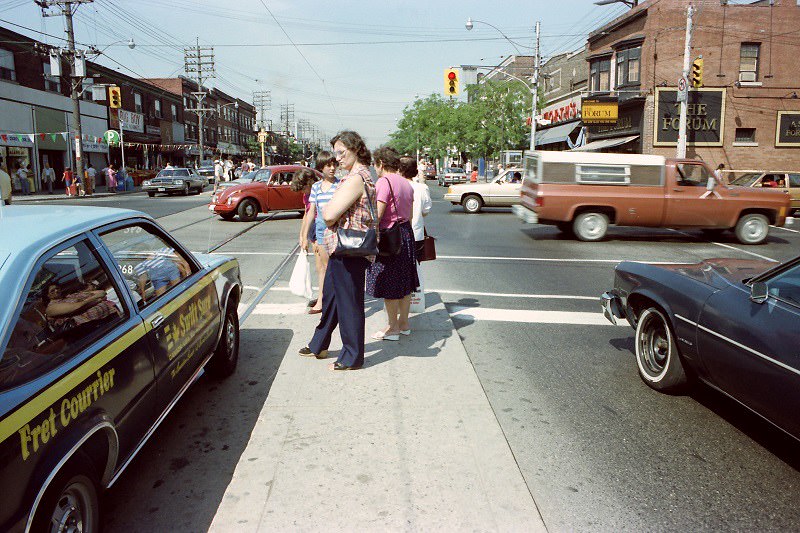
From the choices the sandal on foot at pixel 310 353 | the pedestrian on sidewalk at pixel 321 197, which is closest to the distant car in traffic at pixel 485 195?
the pedestrian on sidewalk at pixel 321 197

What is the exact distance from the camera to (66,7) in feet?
105

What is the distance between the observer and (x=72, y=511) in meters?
2.50

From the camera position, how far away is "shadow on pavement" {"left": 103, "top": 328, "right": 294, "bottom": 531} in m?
3.16

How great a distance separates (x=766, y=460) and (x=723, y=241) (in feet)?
42.2

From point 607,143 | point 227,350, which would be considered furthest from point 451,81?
point 227,350

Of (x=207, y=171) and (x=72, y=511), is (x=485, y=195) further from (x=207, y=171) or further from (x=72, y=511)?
(x=207, y=171)

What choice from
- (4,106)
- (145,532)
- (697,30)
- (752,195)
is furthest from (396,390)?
(4,106)

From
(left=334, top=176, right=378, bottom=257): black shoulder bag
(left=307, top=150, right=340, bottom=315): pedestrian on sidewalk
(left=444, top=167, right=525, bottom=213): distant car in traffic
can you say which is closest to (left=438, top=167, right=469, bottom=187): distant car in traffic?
(left=444, top=167, right=525, bottom=213): distant car in traffic

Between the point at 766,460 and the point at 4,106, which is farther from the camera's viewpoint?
the point at 4,106

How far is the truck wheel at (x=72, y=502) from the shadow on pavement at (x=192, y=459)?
51 cm

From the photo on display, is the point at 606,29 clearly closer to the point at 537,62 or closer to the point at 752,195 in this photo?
the point at 537,62

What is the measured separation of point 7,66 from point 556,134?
32243 millimetres

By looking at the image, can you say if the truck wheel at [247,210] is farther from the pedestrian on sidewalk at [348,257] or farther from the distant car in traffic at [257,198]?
the pedestrian on sidewalk at [348,257]

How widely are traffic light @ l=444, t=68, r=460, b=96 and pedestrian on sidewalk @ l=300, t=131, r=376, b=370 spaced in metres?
18.9
